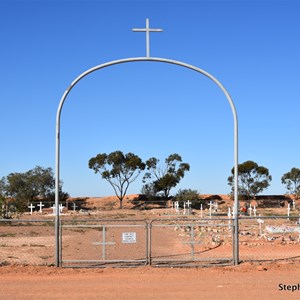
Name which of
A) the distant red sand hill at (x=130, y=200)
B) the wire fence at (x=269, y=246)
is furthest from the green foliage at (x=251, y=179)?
the wire fence at (x=269, y=246)

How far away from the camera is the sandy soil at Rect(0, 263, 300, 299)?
38.1ft

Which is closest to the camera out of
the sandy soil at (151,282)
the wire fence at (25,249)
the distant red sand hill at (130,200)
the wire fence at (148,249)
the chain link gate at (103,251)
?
the sandy soil at (151,282)

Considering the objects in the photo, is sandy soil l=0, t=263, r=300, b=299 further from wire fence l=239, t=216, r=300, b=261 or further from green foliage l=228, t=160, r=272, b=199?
green foliage l=228, t=160, r=272, b=199

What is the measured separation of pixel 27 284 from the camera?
514 inches

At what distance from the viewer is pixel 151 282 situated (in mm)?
13172

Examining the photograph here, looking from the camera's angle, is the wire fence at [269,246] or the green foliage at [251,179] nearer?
the wire fence at [269,246]

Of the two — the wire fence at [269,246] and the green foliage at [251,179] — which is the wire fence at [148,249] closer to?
the wire fence at [269,246]

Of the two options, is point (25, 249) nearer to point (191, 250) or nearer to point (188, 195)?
point (191, 250)

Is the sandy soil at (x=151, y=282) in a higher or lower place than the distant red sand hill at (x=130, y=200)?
higher

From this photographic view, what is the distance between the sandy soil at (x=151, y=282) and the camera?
1161cm

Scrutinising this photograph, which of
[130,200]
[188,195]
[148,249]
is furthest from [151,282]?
[130,200]

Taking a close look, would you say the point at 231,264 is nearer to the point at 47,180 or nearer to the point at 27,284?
the point at 27,284

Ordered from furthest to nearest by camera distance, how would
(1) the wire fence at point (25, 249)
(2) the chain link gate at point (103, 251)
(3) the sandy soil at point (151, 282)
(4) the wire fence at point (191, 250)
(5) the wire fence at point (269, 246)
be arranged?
(5) the wire fence at point (269, 246), (1) the wire fence at point (25, 249), (4) the wire fence at point (191, 250), (2) the chain link gate at point (103, 251), (3) the sandy soil at point (151, 282)

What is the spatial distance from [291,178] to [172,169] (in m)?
20.7
